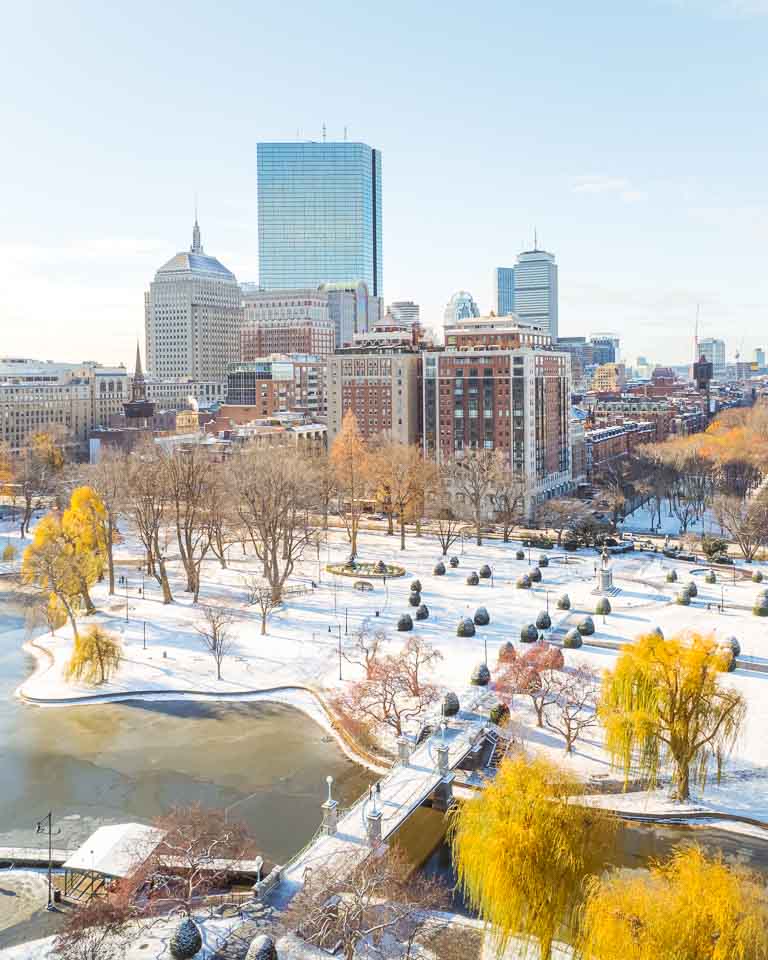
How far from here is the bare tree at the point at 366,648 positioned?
52062 mm

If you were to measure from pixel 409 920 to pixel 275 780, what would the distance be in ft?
49.3

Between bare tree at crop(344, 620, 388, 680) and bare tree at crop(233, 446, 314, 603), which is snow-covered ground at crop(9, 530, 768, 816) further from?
bare tree at crop(233, 446, 314, 603)

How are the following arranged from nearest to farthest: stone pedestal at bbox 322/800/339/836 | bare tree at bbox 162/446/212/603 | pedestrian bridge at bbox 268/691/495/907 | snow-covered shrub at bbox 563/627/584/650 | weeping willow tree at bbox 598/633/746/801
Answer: pedestrian bridge at bbox 268/691/495/907, stone pedestal at bbox 322/800/339/836, weeping willow tree at bbox 598/633/746/801, snow-covered shrub at bbox 563/627/584/650, bare tree at bbox 162/446/212/603

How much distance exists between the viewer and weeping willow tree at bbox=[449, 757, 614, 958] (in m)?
26.8

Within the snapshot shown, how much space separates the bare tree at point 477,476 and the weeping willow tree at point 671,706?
57936mm

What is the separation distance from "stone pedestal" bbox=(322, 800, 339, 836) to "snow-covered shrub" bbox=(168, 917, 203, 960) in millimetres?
8028

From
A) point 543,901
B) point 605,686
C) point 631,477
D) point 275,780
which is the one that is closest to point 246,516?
point 275,780

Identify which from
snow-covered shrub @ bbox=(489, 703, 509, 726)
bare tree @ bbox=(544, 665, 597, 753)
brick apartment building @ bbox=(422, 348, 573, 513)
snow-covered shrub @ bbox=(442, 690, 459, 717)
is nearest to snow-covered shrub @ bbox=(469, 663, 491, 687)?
bare tree @ bbox=(544, 665, 597, 753)

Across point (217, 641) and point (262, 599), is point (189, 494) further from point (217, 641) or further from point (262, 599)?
point (217, 641)

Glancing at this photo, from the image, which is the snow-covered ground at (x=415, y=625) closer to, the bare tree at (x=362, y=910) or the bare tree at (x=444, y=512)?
the bare tree at (x=444, y=512)

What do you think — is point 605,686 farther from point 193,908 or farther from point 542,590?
point 542,590

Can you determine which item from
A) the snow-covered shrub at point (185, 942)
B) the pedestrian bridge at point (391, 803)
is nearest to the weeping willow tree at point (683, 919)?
the pedestrian bridge at point (391, 803)

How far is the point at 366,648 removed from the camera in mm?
57906

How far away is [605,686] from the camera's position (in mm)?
41625
